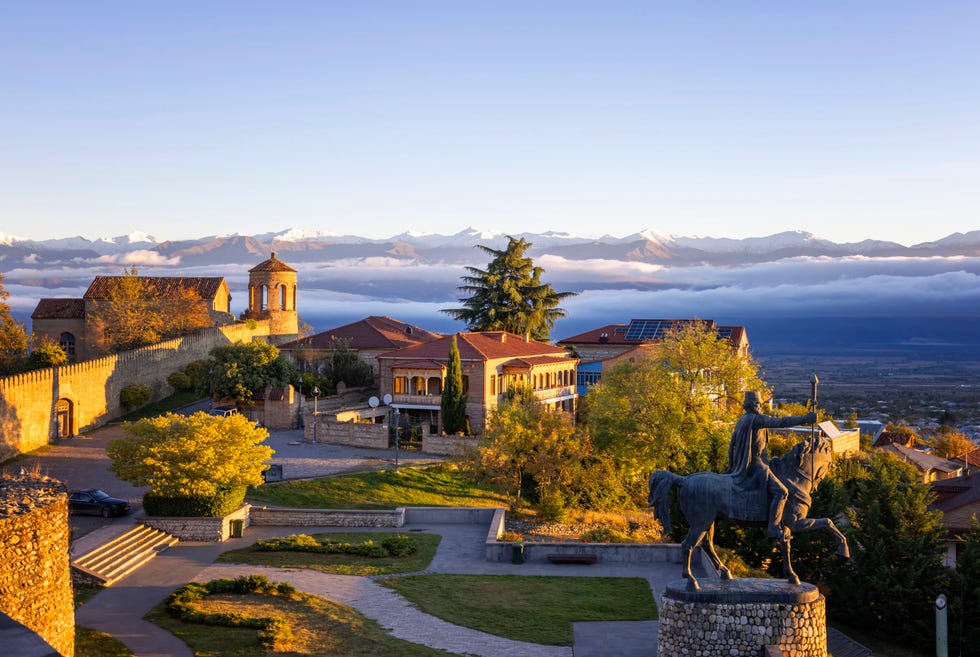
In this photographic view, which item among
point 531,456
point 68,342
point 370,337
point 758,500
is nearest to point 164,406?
point 68,342

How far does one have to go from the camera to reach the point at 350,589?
26.6 meters

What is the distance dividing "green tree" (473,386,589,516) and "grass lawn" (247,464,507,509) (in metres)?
2.73

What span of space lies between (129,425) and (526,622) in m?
17.1

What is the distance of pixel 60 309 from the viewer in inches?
2520

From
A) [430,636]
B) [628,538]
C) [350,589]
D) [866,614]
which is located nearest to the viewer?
[430,636]

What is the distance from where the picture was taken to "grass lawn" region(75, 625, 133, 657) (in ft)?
63.8

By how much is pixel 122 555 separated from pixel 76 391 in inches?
749

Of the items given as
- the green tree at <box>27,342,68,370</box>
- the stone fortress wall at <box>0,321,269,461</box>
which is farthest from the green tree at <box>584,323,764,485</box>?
the green tree at <box>27,342,68,370</box>

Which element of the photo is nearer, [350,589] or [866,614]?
[350,589]

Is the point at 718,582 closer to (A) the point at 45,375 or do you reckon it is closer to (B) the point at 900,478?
(B) the point at 900,478

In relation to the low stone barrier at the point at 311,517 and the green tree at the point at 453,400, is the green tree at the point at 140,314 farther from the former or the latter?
the low stone barrier at the point at 311,517

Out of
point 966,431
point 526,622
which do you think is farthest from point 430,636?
point 966,431

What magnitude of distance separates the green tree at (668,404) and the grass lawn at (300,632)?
21625mm

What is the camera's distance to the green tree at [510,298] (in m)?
70.0
